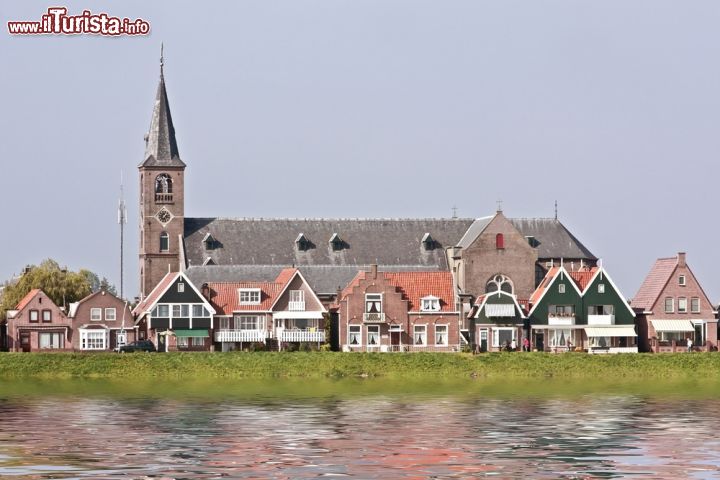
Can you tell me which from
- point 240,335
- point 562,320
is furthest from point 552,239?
point 240,335

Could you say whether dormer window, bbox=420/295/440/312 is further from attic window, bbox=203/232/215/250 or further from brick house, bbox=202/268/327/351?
attic window, bbox=203/232/215/250

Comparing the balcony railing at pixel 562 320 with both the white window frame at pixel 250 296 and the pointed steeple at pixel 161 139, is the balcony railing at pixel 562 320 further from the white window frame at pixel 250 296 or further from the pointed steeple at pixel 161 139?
the pointed steeple at pixel 161 139

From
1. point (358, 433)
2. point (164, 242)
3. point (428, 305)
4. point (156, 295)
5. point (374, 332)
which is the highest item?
point (164, 242)

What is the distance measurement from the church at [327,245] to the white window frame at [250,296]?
7.07 meters

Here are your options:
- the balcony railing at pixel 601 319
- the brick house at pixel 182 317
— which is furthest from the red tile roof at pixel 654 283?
the brick house at pixel 182 317

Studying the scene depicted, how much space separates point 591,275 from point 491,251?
9812 mm

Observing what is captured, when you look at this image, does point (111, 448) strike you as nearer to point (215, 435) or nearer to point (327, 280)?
point (215, 435)

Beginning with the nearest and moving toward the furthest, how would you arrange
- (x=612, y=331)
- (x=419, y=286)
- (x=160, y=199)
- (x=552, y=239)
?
(x=419, y=286)
(x=612, y=331)
(x=552, y=239)
(x=160, y=199)

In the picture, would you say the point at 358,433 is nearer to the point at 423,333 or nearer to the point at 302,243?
the point at 423,333

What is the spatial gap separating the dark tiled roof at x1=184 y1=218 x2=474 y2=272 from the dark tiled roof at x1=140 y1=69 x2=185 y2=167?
255 inches

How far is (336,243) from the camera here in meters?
120

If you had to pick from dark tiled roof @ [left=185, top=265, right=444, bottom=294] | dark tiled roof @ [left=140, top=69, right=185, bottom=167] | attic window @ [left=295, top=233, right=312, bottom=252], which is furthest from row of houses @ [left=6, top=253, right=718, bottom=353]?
dark tiled roof @ [left=140, top=69, right=185, bottom=167]

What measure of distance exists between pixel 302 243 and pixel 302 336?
18.4 m

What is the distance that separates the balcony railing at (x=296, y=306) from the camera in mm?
103250
